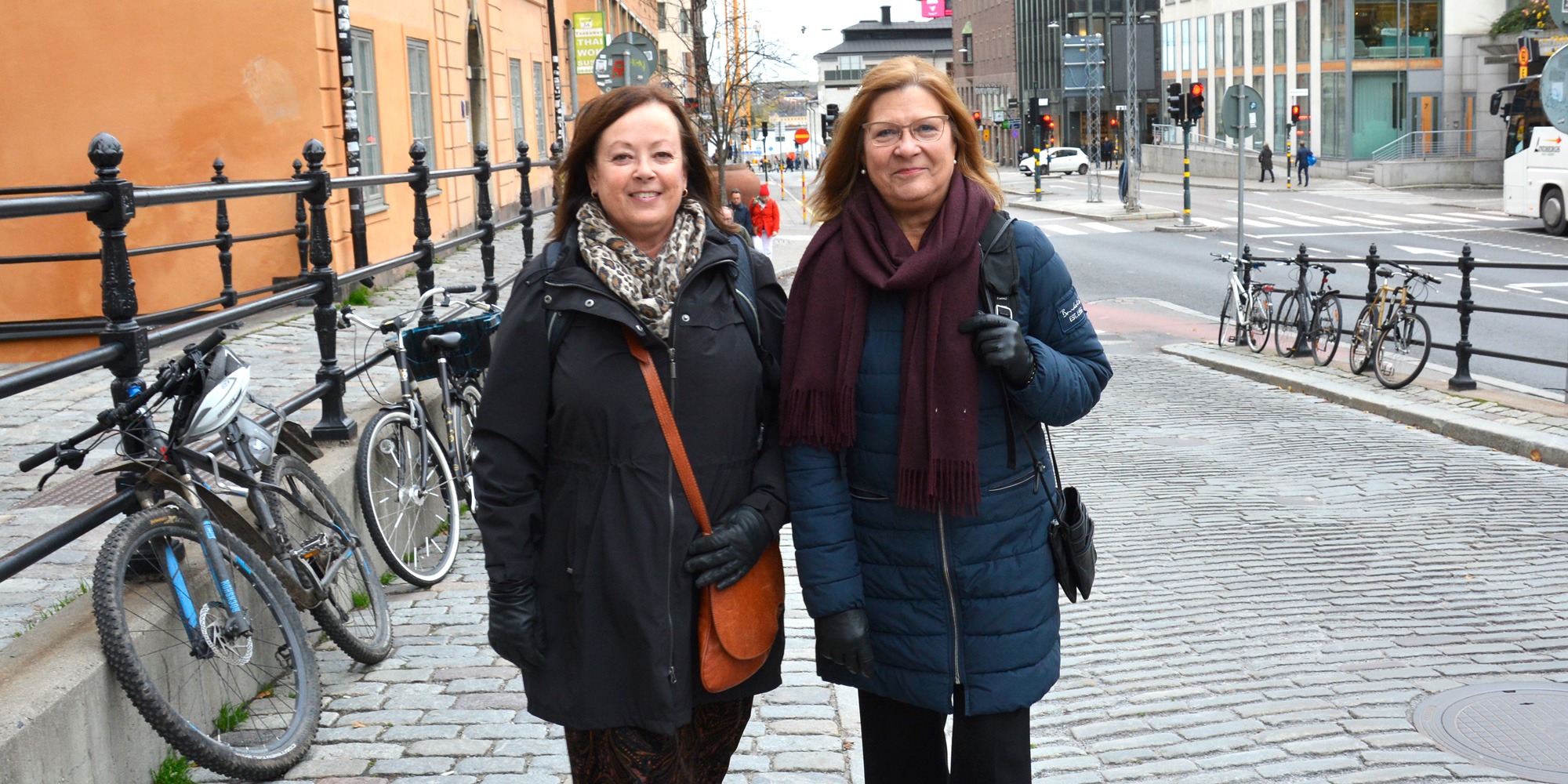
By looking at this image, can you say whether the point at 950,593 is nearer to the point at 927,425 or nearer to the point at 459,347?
the point at 927,425

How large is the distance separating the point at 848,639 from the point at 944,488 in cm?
38

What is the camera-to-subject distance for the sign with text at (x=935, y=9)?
120 m

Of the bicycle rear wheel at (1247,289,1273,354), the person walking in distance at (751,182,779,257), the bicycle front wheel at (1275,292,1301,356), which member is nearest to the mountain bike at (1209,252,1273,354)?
the bicycle rear wheel at (1247,289,1273,354)

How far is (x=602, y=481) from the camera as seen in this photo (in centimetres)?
301

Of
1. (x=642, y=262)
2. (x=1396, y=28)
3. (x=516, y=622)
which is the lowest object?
(x=516, y=622)

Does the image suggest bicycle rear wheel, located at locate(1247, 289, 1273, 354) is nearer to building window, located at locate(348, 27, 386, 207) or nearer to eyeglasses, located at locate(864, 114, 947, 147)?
building window, located at locate(348, 27, 386, 207)

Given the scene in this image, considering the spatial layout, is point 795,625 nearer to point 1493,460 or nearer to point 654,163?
point 654,163

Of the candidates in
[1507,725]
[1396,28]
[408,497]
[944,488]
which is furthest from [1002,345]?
[1396,28]

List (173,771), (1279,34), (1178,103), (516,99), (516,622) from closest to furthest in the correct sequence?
1. (516,622)
2. (173,771)
3. (516,99)
4. (1178,103)
5. (1279,34)

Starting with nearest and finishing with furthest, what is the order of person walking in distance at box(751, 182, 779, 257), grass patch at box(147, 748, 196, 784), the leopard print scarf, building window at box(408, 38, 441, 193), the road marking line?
the leopard print scarf < grass patch at box(147, 748, 196, 784) < building window at box(408, 38, 441, 193) < person walking in distance at box(751, 182, 779, 257) < the road marking line

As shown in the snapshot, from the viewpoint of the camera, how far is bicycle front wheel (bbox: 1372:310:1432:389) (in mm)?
12820

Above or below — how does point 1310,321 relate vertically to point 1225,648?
above

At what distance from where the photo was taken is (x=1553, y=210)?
100 feet

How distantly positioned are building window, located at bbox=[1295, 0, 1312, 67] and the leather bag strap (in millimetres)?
61303
